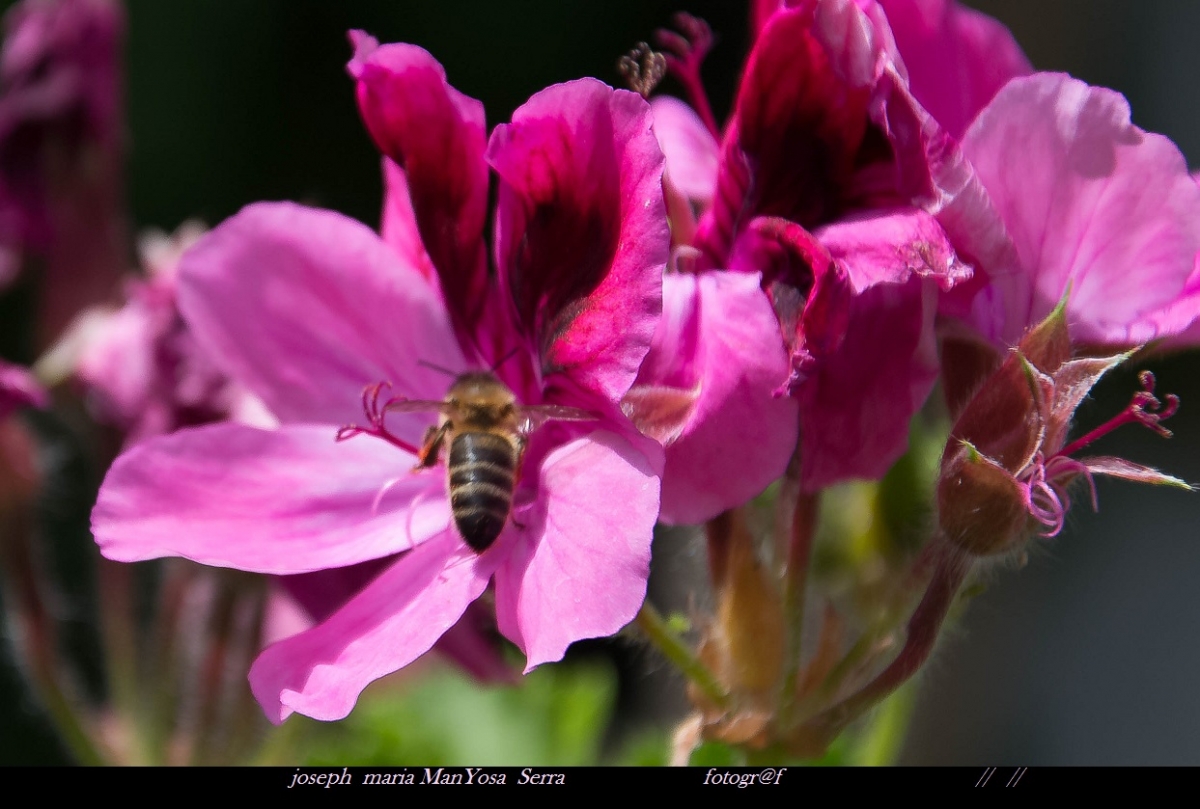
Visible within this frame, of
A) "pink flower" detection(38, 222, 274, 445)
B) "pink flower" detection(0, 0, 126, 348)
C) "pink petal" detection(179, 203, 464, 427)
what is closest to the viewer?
"pink petal" detection(179, 203, 464, 427)

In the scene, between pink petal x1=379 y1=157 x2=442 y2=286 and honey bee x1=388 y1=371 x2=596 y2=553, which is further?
pink petal x1=379 y1=157 x2=442 y2=286

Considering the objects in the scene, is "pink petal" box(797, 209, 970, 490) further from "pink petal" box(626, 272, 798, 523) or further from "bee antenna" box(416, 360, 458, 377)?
"bee antenna" box(416, 360, 458, 377)

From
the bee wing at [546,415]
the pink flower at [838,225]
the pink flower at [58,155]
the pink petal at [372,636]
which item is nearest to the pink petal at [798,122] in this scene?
the pink flower at [838,225]

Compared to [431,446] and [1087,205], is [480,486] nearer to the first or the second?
[431,446]

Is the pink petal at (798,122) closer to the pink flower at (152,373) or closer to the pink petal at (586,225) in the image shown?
the pink petal at (586,225)

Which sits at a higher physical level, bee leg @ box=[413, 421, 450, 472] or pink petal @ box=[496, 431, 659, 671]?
pink petal @ box=[496, 431, 659, 671]

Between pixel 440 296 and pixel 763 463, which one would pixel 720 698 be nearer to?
pixel 763 463

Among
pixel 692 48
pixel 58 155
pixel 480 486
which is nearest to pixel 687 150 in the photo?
pixel 692 48

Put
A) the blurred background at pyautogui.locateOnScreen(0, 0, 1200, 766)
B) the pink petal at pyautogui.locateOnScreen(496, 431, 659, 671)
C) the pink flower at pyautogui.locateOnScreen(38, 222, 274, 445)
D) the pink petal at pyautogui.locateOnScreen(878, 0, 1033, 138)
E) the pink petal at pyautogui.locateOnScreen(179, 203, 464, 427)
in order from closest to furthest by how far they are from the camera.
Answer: the pink petal at pyautogui.locateOnScreen(496, 431, 659, 671) → the pink petal at pyautogui.locateOnScreen(878, 0, 1033, 138) → the pink petal at pyautogui.locateOnScreen(179, 203, 464, 427) → the pink flower at pyautogui.locateOnScreen(38, 222, 274, 445) → the blurred background at pyautogui.locateOnScreen(0, 0, 1200, 766)

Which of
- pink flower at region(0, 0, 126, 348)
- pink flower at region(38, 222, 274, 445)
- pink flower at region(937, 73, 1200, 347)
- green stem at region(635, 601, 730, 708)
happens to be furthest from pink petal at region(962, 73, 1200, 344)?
pink flower at region(0, 0, 126, 348)
